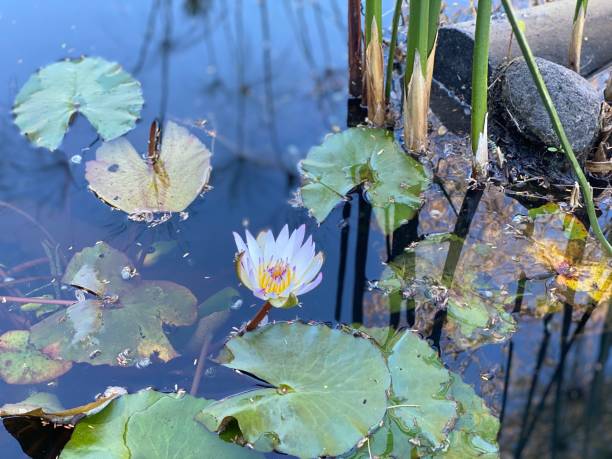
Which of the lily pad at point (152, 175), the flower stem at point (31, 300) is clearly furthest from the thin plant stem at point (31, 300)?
the lily pad at point (152, 175)

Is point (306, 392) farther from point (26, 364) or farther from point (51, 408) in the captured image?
point (26, 364)

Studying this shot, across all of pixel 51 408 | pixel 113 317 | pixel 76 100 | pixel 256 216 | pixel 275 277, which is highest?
pixel 76 100

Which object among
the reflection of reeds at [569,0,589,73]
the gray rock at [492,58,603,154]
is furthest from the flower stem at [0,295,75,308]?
the reflection of reeds at [569,0,589,73]

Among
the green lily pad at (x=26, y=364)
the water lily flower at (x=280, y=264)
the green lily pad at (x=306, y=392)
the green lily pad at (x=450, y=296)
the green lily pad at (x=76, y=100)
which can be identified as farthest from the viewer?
the green lily pad at (x=76, y=100)

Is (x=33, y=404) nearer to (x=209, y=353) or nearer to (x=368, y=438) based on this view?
(x=209, y=353)

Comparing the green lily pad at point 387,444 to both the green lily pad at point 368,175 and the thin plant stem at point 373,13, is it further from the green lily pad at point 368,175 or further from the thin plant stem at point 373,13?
the thin plant stem at point 373,13

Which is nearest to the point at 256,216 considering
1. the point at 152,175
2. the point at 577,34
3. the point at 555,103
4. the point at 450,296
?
the point at 152,175

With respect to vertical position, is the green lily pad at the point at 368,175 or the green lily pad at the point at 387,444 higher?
the green lily pad at the point at 368,175

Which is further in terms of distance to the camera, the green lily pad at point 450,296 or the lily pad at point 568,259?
the lily pad at point 568,259
